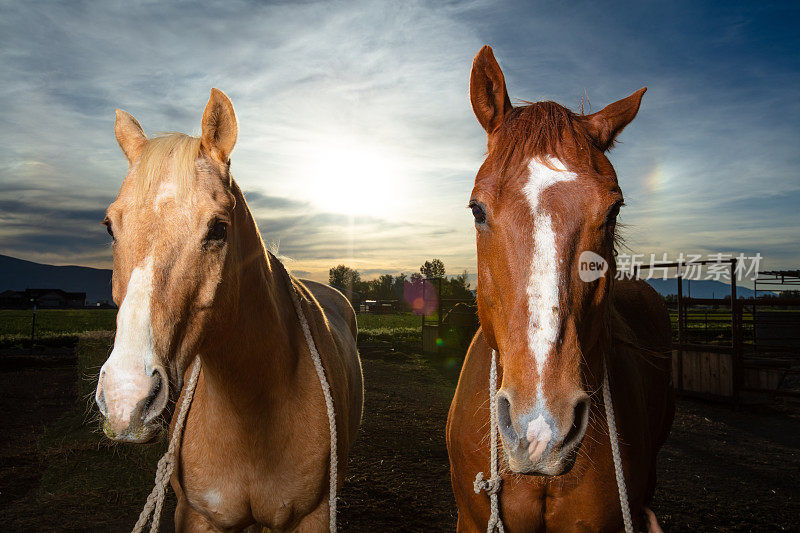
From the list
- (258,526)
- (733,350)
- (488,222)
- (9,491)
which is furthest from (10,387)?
(733,350)

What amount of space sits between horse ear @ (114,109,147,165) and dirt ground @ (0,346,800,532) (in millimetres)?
4006

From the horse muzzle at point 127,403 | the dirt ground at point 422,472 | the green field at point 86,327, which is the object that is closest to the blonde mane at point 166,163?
the horse muzzle at point 127,403

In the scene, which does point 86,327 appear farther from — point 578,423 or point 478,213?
point 578,423

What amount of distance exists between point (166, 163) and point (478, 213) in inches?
51.6

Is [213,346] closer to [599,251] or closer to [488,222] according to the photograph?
[488,222]

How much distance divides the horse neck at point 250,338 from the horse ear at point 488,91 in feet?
4.04

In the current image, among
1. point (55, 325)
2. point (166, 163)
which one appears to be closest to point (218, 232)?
point (166, 163)

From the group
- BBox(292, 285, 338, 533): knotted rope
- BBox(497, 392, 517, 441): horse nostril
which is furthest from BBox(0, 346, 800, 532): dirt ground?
BBox(497, 392, 517, 441): horse nostril

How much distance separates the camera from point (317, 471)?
2.35 meters

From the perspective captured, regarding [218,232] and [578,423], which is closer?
[578,423]

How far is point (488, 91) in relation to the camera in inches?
82.7

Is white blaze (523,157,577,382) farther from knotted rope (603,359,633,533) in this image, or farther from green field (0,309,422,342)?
green field (0,309,422,342)

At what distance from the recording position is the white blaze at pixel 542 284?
141cm

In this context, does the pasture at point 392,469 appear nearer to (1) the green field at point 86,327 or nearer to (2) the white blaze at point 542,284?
(2) the white blaze at point 542,284
